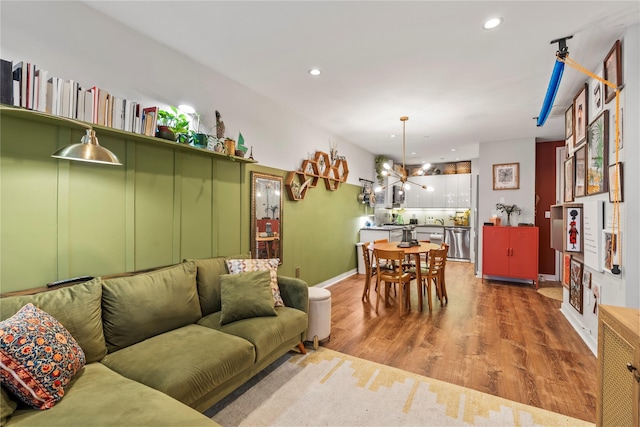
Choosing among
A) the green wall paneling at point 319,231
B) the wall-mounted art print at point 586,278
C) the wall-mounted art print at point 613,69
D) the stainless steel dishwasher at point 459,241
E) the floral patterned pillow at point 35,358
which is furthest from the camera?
the stainless steel dishwasher at point 459,241

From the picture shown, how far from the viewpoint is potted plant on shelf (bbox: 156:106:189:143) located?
7.93ft

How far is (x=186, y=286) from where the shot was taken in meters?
2.33

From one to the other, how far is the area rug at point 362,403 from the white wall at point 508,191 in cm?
437

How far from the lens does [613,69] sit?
245cm

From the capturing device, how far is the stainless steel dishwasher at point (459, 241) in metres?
7.72

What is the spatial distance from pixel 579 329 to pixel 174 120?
184 inches

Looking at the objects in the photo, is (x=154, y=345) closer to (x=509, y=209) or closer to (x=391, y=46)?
(x=391, y=46)

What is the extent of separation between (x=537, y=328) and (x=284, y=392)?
3008mm

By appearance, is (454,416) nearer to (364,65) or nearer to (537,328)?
(537,328)

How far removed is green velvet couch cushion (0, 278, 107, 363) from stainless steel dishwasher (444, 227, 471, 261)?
7736 millimetres

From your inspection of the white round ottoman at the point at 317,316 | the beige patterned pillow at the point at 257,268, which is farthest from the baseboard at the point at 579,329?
the beige patterned pillow at the point at 257,268

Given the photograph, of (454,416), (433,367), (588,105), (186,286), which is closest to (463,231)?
(588,105)

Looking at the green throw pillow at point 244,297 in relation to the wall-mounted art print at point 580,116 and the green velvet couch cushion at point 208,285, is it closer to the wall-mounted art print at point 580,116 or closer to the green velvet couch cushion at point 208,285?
the green velvet couch cushion at point 208,285

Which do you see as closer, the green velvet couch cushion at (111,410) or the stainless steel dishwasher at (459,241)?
the green velvet couch cushion at (111,410)
